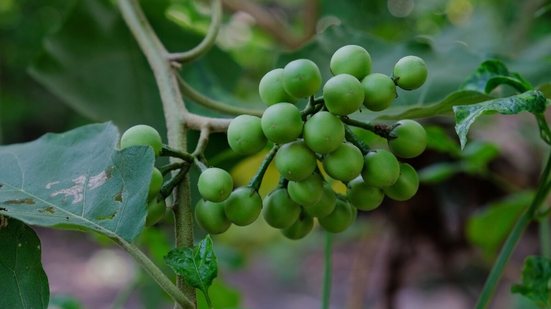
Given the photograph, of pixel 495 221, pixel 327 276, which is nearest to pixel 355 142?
pixel 327 276

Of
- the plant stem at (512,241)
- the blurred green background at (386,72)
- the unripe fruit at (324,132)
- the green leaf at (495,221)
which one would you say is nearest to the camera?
the unripe fruit at (324,132)

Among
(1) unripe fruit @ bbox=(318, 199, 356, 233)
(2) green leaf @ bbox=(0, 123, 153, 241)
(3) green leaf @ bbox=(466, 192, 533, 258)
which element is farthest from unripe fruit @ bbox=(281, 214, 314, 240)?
(3) green leaf @ bbox=(466, 192, 533, 258)

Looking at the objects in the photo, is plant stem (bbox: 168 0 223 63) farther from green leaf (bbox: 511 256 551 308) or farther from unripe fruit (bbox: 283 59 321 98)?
green leaf (bbox: 511 256 551 308)

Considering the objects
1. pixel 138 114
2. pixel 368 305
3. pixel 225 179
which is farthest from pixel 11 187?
pixel 368 305

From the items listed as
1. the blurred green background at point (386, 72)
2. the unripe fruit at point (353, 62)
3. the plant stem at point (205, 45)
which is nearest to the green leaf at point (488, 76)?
the blurred green background at point (386, 72)

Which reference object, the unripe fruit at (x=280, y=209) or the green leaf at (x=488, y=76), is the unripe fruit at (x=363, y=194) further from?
the green leaf at (x=488, y=76)

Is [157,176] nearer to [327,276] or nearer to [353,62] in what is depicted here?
[353,62]
